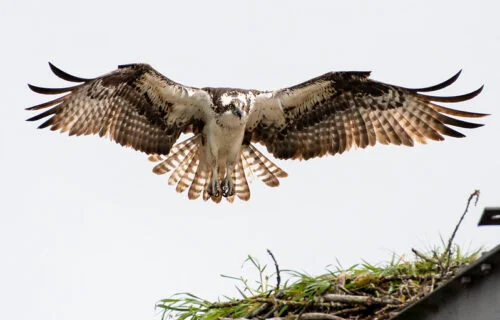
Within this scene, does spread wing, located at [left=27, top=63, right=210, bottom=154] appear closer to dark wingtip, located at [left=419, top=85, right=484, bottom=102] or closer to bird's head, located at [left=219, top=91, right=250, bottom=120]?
bird's head, located at [left=219, top=91, right=250, bottom=120]

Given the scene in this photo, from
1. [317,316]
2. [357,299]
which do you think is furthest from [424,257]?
[317,316]

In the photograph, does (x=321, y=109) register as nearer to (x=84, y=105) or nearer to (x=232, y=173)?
(x=232, y=173)

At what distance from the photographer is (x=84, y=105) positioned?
898cm

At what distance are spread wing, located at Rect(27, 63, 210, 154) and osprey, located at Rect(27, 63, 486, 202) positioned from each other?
0.03 feet

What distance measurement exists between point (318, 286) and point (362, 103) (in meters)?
3.80

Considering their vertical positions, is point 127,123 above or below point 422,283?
above

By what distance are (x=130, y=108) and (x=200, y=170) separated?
1.22 metres

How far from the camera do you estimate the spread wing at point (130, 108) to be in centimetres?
888

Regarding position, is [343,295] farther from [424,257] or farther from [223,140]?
[223,140]

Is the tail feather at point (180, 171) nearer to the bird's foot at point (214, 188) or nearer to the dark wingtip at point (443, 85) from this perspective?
the bird's foot at point (214, 188)

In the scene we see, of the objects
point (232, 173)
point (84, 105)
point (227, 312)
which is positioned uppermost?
point (84, 105)

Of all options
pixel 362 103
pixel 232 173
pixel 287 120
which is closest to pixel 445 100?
pixel 362 103

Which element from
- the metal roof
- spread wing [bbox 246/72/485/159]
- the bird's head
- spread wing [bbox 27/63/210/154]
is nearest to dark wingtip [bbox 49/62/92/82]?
spread wing [bbox 27/63/210/154]

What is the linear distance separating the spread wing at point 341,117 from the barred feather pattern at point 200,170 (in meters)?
0.28
